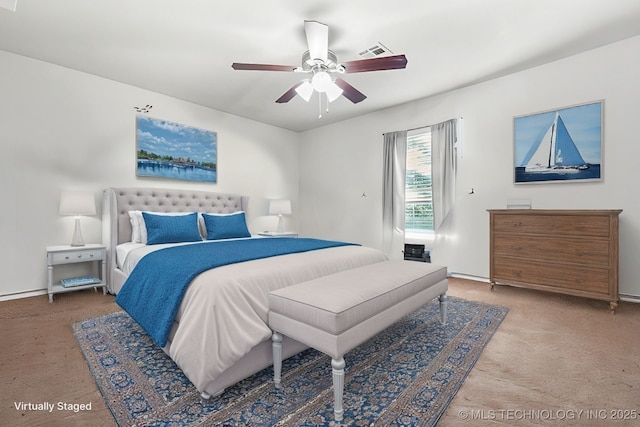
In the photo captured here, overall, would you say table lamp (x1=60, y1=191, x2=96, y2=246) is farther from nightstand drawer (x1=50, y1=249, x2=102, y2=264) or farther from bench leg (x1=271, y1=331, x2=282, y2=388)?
bench leg (x1=271, y1=331, x2=282, y2=388)

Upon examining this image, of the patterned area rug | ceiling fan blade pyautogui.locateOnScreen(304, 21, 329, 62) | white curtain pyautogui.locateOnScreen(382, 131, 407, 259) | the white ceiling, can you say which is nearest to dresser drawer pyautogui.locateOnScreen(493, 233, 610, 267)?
the patterned area rug

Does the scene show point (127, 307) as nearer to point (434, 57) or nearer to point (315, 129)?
point (434, 57)

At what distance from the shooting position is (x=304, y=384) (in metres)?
1.69

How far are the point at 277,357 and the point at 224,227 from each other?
8.28 ft

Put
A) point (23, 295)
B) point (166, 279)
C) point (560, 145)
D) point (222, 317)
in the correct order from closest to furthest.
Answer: point (222, 317), point (166, 279), point (23, 295), point (560, 145)

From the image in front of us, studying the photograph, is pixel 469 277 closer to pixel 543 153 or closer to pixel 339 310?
pixel 543 153

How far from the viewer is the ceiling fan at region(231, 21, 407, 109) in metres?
2.43

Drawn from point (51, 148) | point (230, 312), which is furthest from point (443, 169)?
point (51, 148)

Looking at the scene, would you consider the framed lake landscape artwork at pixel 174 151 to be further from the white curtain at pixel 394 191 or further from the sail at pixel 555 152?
the sail at pixel 555 152

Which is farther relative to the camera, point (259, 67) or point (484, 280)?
point (484, 280)

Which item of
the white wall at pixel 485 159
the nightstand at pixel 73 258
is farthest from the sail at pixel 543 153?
the nightstand at pixel 73 258

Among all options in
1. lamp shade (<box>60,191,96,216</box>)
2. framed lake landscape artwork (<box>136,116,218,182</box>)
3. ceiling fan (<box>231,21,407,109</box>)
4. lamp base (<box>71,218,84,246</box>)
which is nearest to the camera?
ceiling fan (<box>231,21,407,109</box>)

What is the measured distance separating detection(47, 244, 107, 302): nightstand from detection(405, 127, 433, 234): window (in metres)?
4.23

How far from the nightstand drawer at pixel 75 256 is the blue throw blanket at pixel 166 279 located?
4.72ft
